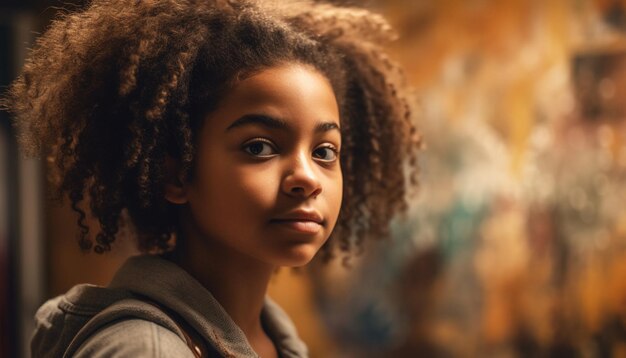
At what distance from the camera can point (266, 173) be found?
1495mm

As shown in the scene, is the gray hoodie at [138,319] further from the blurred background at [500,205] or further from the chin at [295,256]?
the blurred background at [500,205]

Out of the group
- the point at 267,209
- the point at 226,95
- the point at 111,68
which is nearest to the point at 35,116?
the point at 111,68

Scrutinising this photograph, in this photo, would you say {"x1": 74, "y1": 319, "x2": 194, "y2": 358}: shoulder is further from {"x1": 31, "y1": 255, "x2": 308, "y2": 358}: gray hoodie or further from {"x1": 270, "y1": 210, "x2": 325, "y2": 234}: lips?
{"x1": 270, "y1": 210, "x2": 325, "y2": 234}: lips

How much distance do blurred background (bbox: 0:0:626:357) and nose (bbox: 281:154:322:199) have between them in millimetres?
1510

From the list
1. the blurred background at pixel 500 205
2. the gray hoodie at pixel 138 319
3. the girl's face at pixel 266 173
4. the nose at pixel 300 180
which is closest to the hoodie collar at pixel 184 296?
the gray hoodie at pixel 138 319

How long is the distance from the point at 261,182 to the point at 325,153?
0.19 m

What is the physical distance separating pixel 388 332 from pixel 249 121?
2.16 metres

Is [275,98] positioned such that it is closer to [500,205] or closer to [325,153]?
[325,153]

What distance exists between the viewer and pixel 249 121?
152 cm

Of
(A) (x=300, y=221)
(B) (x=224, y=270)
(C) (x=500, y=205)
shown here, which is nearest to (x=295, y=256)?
(A) (x=300, y=221)

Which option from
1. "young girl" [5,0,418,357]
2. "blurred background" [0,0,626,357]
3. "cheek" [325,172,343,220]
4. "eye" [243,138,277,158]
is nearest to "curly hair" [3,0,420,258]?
"young girl" [5,0,418,357]

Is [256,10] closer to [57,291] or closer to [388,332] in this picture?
[388,332]

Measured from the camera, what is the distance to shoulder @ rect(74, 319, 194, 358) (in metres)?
1.32

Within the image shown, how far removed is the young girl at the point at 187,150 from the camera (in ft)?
4.91
